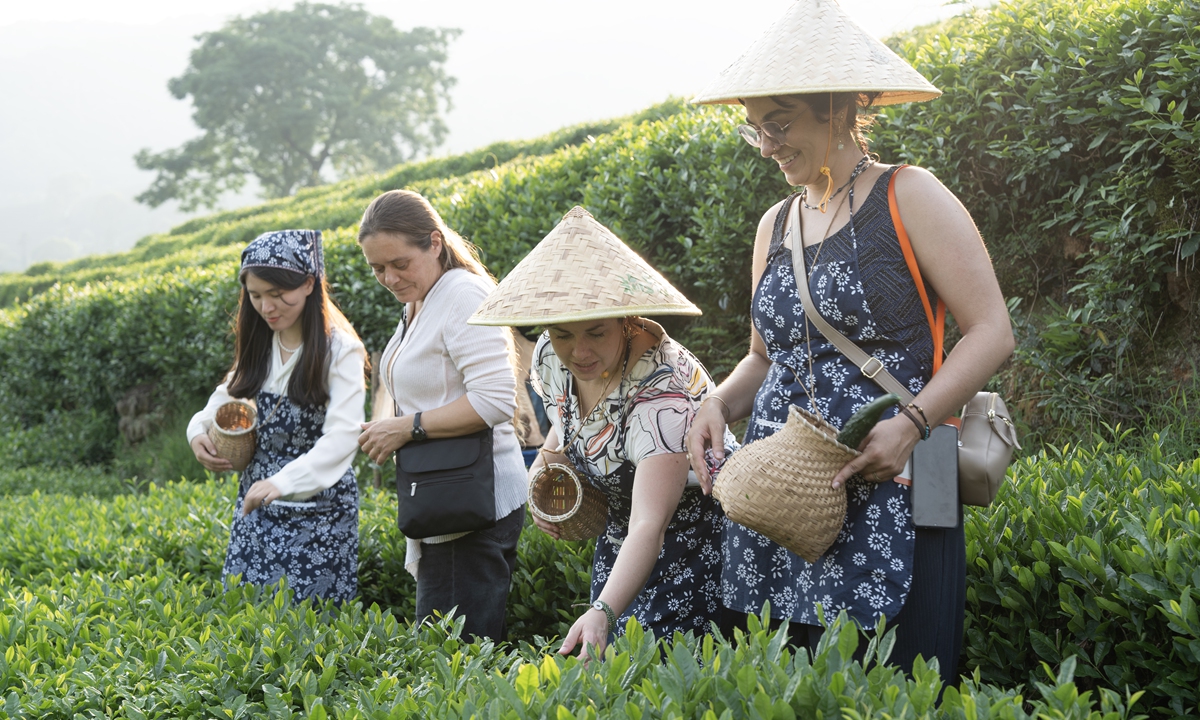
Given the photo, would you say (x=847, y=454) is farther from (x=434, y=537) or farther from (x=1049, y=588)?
(x=434, y=537)

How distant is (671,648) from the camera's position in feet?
8.70

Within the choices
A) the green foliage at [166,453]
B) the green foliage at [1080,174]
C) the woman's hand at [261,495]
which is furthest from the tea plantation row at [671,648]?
the green foliage at [166,453]

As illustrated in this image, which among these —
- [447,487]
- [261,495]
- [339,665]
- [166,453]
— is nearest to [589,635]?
[339,665]

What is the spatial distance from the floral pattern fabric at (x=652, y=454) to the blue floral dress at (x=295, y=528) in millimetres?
1345

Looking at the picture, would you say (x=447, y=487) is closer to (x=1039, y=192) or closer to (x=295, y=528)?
(x=295, y=528)

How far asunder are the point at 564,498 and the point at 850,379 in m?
0.94

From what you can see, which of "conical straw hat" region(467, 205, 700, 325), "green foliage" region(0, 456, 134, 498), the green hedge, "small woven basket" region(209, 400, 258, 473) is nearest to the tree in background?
the green hedge

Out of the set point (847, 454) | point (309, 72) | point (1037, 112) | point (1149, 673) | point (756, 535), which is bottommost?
point (1149, 673)

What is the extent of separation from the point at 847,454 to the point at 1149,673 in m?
1.33

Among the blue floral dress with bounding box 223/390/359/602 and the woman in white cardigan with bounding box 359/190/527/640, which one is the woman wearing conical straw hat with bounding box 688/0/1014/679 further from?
the blue floral dress with bounding box 223/390/359/602

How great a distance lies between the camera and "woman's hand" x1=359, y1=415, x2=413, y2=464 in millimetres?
3264

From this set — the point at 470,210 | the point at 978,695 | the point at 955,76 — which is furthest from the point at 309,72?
the point at 978,695

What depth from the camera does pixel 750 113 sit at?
93.7 inches

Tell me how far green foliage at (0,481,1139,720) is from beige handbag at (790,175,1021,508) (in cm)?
43
